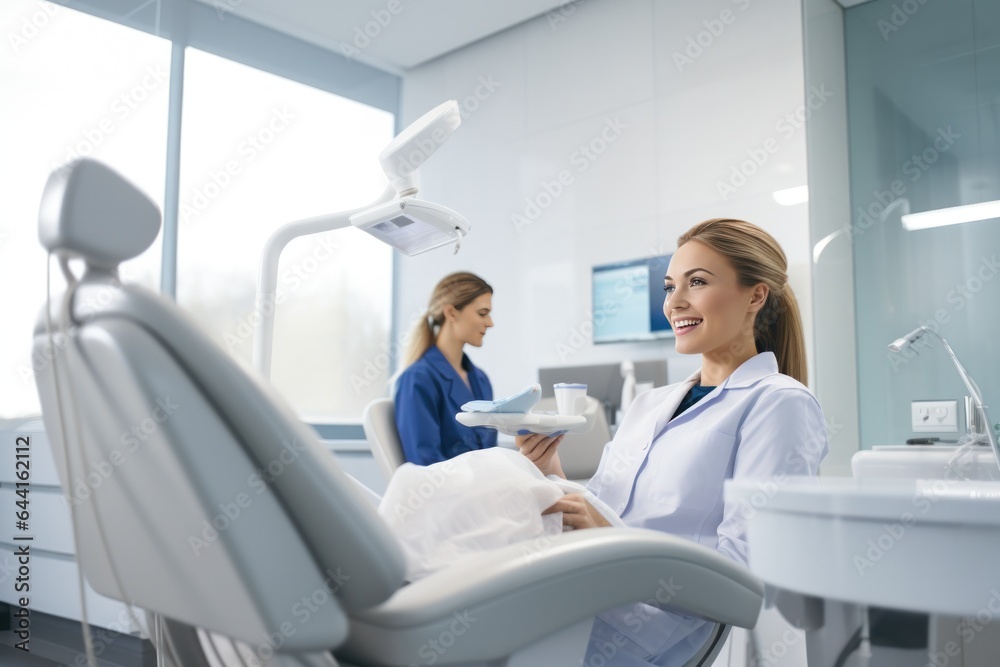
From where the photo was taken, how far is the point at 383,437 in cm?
287

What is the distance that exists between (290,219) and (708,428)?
3.05 m

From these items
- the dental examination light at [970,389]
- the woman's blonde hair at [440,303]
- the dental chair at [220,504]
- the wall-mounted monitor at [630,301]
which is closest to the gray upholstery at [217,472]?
the dental chair at [220,504]

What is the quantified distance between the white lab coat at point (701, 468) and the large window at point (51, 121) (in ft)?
6.09

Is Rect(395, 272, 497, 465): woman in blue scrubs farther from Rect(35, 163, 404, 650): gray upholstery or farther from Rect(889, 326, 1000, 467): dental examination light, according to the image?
Rect(35, 163, 404, 650): gray upholstery

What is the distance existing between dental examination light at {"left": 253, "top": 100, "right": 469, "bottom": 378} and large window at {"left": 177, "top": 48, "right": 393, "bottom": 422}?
88.4 inches

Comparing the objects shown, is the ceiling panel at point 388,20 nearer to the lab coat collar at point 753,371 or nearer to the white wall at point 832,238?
the white wall at point 832,238

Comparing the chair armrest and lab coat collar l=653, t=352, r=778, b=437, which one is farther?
lab coat collar l=653, t=352, r=778, b=437

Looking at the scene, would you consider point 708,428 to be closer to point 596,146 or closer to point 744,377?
point 744,377

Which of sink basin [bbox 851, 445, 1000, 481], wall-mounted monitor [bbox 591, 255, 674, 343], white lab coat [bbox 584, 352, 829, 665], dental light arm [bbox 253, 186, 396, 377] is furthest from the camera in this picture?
wall-mounted monitor [bbox 591, 255, 674, 343]

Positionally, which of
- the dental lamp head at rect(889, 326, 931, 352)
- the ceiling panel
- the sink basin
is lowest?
the sink basin

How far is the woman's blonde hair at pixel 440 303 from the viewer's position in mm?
3447

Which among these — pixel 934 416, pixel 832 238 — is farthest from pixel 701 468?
pixel 832 238

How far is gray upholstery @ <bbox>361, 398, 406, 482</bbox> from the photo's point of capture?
2832 mm

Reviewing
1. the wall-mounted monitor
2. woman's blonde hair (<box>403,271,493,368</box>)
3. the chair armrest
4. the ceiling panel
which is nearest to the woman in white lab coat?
the chair armrest
